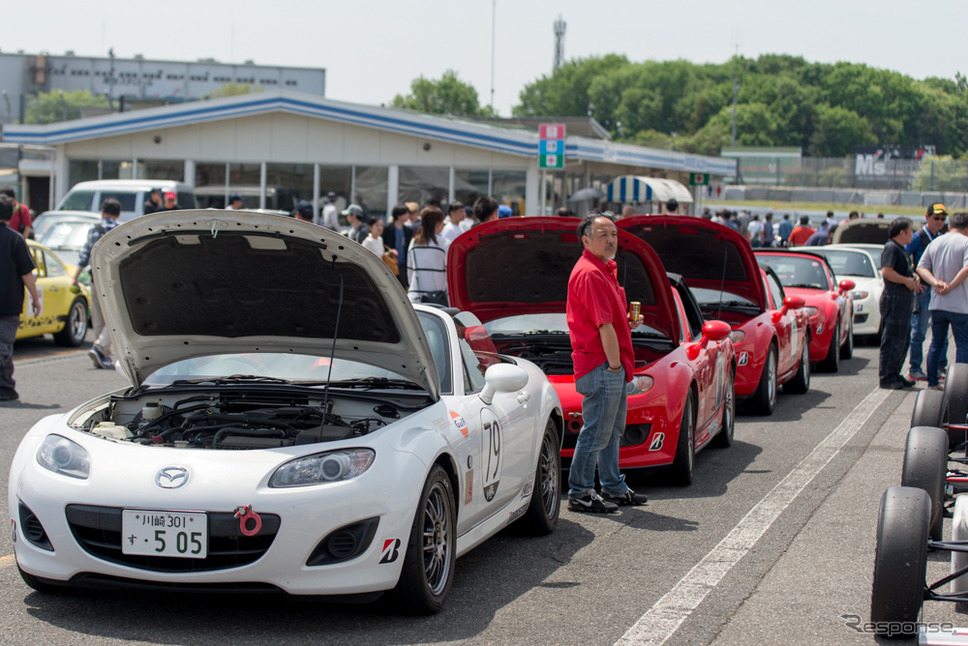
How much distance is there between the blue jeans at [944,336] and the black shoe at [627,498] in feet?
18.0

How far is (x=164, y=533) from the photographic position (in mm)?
4652

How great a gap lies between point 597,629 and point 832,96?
502 ft

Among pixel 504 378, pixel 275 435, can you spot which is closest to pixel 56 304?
pixel 275 435

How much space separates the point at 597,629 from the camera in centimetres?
493

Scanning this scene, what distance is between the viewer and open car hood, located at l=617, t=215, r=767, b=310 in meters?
10.8

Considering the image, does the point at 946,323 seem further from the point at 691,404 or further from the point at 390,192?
the point at 390,192

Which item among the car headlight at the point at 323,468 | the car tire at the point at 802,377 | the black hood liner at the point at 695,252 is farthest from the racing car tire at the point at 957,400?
the car tire at the point at 802,377

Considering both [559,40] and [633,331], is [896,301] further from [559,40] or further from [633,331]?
[559,40]

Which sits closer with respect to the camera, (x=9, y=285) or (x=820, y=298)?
(x=9, y=285)

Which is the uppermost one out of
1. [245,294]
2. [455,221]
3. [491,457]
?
[455,221]

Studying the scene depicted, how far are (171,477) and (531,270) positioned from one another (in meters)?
4.38

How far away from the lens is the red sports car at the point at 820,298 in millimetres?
14352

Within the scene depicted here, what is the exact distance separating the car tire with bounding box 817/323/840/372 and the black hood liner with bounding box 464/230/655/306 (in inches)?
266

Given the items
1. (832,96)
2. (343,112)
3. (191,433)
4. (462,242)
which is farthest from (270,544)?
(832,96)
